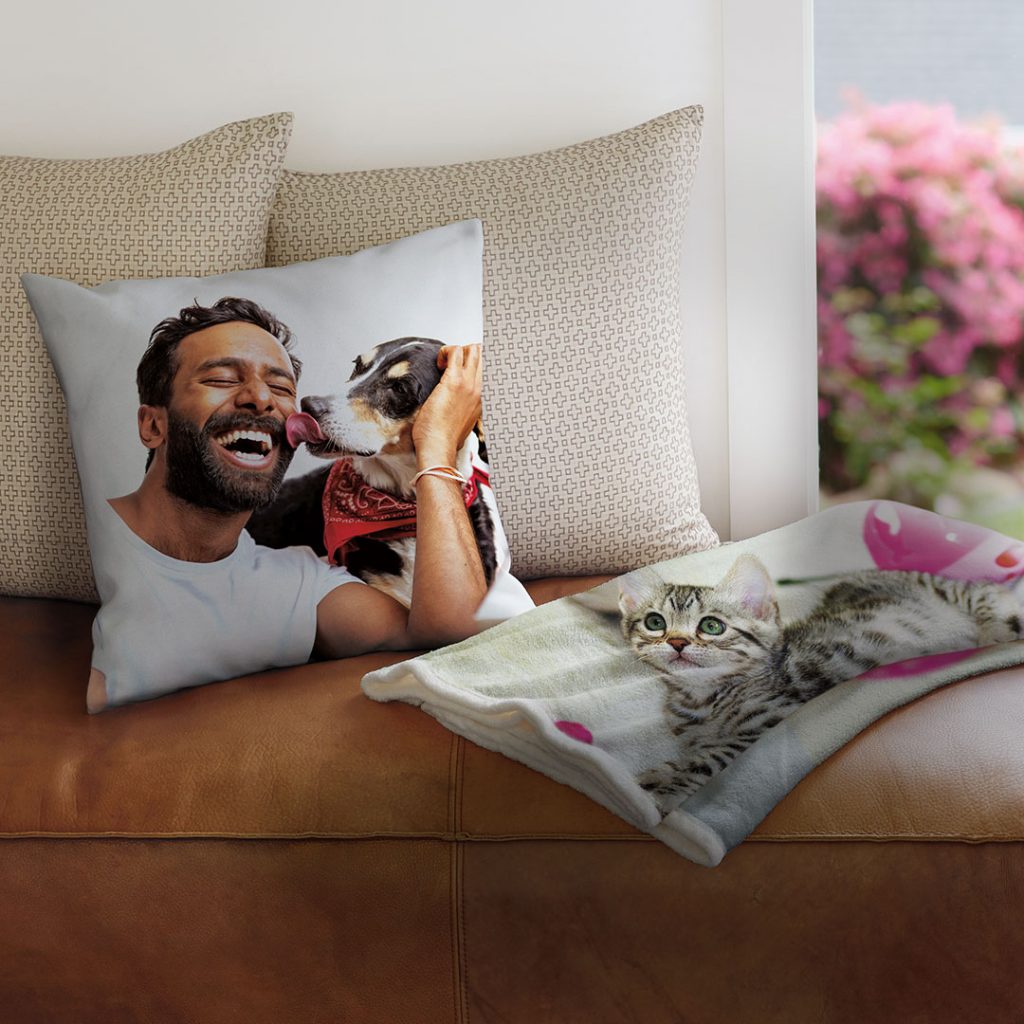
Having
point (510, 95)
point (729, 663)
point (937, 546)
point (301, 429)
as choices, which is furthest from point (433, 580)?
point (510, 95)

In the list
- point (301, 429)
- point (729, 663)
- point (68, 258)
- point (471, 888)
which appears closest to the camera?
point (471, 888)

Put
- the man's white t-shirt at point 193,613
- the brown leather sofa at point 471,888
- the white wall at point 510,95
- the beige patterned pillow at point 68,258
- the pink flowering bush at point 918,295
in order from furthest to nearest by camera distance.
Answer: the pink flowering bush at point 918,295, the white wall at point 510,95, the beige patterned pillow at point 68,258, the man's white t-shirt at point 193,613, the brown leather sofa at point 471,888

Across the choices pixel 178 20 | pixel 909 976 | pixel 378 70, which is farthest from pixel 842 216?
pixel 909 976

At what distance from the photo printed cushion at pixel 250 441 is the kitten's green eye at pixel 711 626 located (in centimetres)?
22

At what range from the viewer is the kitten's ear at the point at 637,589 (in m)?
1.11

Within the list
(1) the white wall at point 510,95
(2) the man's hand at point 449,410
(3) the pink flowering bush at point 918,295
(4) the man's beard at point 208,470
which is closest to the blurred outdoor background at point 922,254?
(3) the pink flowering bush at point 918,295

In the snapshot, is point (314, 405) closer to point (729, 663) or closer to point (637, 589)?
point (637, 589)

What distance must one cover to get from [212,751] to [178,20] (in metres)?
1.24

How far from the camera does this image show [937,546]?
1.15 meters

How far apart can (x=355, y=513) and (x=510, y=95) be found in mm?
825

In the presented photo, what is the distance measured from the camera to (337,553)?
113 cm

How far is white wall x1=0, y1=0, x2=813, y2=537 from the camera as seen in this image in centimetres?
158

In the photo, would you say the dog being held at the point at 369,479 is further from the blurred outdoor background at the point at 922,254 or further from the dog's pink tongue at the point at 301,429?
the blurred outdoor background at the point at 922,254

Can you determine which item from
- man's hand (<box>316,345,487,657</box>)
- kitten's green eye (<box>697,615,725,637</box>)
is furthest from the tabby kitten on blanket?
man's hand (<box>316,345,487,657</box>)
